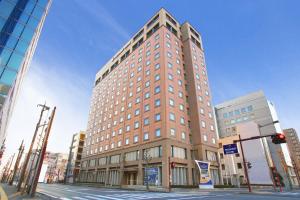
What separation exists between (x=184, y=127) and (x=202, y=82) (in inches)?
642

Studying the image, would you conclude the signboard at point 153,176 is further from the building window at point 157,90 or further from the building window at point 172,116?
the building window at point 157,90

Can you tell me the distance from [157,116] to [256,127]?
3912 cm

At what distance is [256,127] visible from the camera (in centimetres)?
5994

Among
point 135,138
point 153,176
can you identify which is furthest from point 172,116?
point 153,176

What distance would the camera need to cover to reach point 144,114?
42938mm

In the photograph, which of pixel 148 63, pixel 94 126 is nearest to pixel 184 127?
pixel 148 63

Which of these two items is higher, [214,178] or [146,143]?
[146,143]

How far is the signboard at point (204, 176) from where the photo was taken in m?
33.3

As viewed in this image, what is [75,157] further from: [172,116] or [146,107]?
[172,116]

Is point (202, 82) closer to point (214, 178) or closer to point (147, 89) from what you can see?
point (147, 89)

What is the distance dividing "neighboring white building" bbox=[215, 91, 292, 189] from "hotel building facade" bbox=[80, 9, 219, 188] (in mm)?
18190

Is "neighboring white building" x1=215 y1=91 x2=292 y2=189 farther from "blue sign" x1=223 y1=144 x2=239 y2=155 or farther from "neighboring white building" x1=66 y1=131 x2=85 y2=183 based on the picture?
"neighboring white building" x1=66 y1=131 x2=85 y2=183

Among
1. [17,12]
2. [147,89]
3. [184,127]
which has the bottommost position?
[184,127]

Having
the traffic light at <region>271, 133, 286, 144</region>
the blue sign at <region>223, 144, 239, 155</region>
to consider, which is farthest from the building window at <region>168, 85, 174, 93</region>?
the traffic light at <region>271, 133, 286, 144</region>
